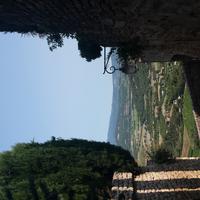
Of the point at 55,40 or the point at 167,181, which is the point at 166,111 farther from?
the point at 55,40

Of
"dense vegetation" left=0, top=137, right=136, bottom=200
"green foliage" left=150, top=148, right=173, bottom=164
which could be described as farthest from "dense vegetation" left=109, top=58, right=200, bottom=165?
"dense vegetation" left=0, top=137, right=136, bottom=200

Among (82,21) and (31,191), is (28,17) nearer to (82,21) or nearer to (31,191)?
(82,21)

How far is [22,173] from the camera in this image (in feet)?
83.4

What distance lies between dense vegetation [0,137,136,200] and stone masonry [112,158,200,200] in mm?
1247

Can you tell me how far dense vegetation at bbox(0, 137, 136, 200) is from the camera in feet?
75.1

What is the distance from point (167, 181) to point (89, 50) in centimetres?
773

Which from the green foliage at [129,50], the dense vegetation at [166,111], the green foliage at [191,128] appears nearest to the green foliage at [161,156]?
the dense vegetation at [166,111]

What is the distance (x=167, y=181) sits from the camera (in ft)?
74.5

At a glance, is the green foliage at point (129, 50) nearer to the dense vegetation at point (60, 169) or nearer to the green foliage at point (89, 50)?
the green foliage at point (89, 50)

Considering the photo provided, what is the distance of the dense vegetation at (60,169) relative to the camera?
22.9 metres

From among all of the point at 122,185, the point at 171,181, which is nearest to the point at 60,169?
the point at 122,185

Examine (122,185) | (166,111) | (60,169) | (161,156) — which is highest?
(166,111)

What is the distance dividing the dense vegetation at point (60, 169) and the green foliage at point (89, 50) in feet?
21.9

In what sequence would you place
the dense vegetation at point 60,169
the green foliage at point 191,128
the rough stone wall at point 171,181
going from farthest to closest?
1. the green foliage at point 191,128
2. the dense vegetation at point 60,169
3. the rough stone wall at point 171,181
